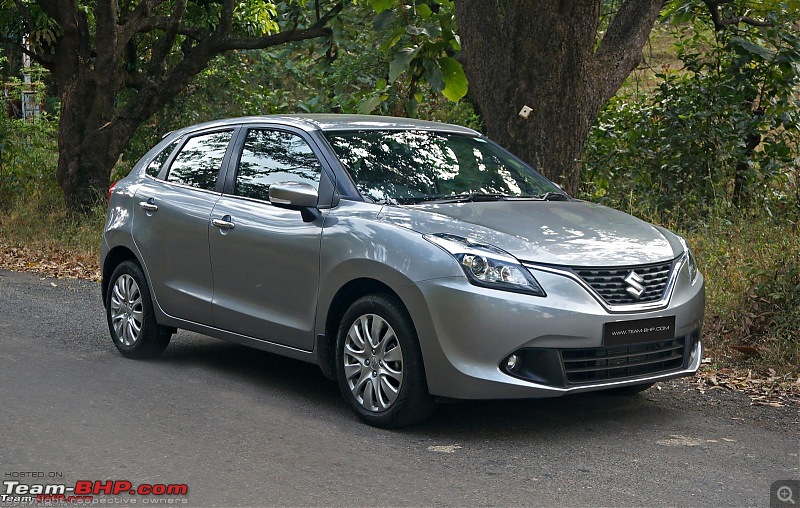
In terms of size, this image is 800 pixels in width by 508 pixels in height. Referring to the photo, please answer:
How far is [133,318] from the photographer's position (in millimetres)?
8477

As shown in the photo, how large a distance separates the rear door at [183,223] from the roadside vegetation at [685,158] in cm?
278

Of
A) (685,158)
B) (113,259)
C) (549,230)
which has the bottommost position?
(113,259)

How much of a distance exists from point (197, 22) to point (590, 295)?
14.4 m

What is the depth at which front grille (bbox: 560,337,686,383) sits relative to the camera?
600 centimetres

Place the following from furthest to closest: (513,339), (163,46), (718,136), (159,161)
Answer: (163,46), (718,136), (159,161), (513,339)

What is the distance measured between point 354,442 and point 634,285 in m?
1.70

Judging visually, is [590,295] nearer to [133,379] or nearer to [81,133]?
[133,379]

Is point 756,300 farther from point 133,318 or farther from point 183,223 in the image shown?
point 133,318

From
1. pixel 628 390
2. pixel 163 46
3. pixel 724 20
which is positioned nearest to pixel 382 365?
pixel 628 390

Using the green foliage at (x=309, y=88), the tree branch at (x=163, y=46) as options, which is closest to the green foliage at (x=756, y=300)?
the green foliage at (x=309, y=88)

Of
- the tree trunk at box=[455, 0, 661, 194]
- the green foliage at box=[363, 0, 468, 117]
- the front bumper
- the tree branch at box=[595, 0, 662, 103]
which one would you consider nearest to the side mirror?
the front bumper

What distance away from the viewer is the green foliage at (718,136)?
12188 mm

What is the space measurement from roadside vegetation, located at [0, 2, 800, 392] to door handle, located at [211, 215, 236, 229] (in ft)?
11.4

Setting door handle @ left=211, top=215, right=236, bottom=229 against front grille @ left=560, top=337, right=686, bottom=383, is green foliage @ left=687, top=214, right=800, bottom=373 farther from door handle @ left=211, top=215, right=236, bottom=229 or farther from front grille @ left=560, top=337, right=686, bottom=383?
door handle @ left=211, top=215, right=236, bottom=229
